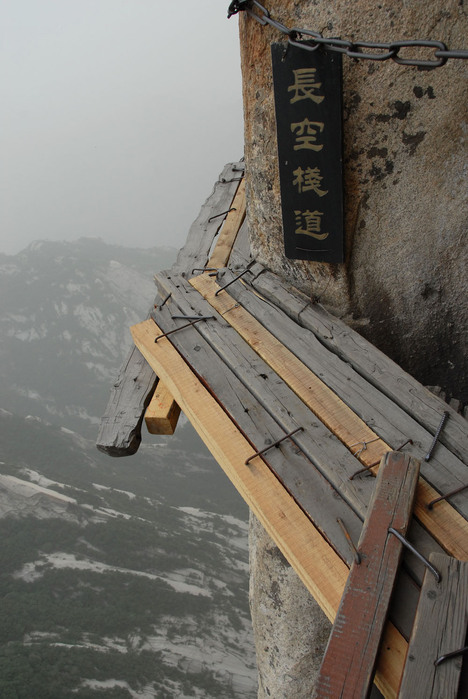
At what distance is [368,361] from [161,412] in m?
1.46

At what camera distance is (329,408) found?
3.29 m

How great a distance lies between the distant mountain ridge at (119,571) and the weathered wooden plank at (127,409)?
1577 cm

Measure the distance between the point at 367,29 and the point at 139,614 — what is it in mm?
32871

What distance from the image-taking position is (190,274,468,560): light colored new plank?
8.57ft

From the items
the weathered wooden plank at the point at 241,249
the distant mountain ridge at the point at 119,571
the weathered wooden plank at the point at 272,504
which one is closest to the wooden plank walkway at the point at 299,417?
the weathered wooden plank at the point at 272,504

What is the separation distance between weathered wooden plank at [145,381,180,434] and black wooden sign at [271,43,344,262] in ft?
4.41

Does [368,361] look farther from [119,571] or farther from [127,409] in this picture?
[119,571]

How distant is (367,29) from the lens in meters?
3.02

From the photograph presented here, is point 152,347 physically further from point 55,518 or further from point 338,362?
point 55,518

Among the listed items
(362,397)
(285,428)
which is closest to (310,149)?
(362,397)

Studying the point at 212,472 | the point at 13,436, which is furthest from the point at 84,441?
the point at 212,472

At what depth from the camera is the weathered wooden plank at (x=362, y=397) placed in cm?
286

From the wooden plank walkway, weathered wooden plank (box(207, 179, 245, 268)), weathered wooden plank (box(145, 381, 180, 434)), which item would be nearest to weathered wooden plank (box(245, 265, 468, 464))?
the wooden plank walkway

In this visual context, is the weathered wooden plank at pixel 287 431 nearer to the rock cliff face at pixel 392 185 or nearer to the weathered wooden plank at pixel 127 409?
the weathered wooden plank at pixel 127 409
